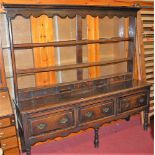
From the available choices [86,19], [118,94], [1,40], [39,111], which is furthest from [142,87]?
[1,40]

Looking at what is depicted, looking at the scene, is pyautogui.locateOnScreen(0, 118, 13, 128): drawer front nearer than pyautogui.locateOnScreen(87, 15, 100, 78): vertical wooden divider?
Yes

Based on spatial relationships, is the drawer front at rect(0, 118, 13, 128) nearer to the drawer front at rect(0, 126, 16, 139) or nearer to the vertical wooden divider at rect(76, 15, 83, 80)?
the drawer front at rect(0, 126, 16, 139)

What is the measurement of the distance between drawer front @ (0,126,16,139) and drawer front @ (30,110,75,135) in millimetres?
192

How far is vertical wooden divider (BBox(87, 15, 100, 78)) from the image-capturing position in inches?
108

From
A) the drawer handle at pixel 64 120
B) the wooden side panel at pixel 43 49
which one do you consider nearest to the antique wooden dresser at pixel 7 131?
the drawer handle at pixel 64 120

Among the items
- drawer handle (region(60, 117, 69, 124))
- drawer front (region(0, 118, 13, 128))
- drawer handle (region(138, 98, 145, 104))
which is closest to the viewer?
drawer front (region(0, 118, 13, 128))

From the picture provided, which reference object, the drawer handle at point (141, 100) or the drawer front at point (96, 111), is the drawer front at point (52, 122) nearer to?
the drawer front at point (96, 111)

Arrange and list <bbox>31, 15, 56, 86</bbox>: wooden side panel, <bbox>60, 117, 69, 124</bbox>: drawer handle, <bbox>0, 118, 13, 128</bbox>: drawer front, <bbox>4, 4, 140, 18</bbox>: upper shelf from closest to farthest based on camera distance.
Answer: <bbox>0, 118, 13, 128</bbox>: drawer front, <bbox>4, 4, 140, 18</bbox>: upper shelf, <bbox>60, 117, 69, 124</bbox>: drawer handle, <bbox>31, 15, 56, 86</bbox>: wooden side panel

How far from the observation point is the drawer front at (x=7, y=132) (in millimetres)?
1871

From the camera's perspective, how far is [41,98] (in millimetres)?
2338

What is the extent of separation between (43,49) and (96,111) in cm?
98

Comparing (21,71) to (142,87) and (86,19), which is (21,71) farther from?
(142,87)

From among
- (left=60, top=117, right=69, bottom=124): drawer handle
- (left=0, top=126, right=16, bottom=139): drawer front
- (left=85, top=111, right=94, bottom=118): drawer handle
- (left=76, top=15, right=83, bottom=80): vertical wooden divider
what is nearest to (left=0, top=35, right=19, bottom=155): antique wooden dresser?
(left=0, top=126, right=16, bottom=139): drawer front

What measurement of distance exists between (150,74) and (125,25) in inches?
33.2
